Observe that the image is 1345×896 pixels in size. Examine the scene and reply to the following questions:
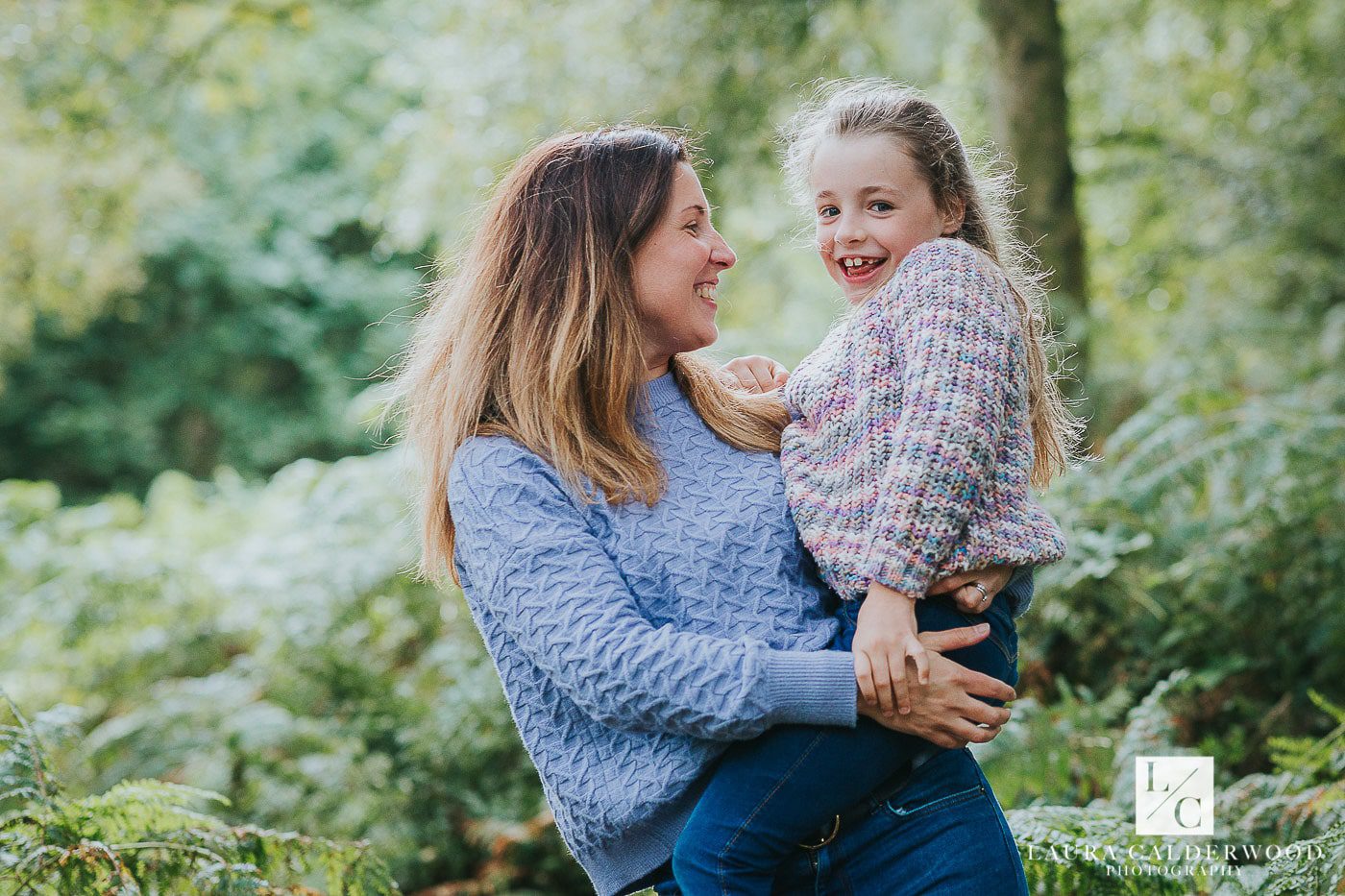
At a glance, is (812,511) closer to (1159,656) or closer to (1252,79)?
(1159,656)

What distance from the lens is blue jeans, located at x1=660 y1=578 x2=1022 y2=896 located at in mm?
1668

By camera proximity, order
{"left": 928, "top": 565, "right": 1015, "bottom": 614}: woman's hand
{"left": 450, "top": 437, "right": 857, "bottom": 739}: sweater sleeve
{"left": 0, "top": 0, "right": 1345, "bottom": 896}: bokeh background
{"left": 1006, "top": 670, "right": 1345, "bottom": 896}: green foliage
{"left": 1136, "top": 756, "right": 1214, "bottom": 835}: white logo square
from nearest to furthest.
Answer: {"left": 450, "top": 437, "right": 857, "bottom": 739}: sweater sleeve, {"left": 928, "top": 565, "right": 1015, "bottom": 614}: woman's hand, {"left": 1006, "top": 670, "right": 1345, "bottom": 896}: green foliage, {"left": 1136, "top": 756, "right": 1214, "bottom": 835}: white logo square, {"left": 0, "top": 0, "right": 1345, "bottom": 896}: bokeh background

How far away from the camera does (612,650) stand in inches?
64.1

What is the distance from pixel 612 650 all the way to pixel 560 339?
544mm

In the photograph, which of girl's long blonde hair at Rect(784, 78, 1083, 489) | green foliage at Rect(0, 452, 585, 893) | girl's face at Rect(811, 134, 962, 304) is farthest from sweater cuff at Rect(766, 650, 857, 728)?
green foliage at Rect(0, 452, 585, 893)

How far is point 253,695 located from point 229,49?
4.73 metres

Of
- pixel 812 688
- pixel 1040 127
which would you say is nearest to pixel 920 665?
pixel 812 688

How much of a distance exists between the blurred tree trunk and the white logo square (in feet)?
10.0

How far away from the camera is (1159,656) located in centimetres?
398

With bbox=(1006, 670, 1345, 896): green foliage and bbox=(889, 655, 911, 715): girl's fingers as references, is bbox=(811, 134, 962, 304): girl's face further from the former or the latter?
bbox=(1006, 670, 1345, 896): green foliage

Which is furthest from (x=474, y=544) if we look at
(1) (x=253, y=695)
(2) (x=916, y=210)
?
(1) (x=253, y=695)

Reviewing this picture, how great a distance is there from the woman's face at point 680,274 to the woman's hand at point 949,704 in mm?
→ 642

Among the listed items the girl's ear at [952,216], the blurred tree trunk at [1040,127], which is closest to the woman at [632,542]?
the girl's ear at [952,216]

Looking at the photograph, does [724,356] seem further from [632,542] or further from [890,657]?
[890,657]
